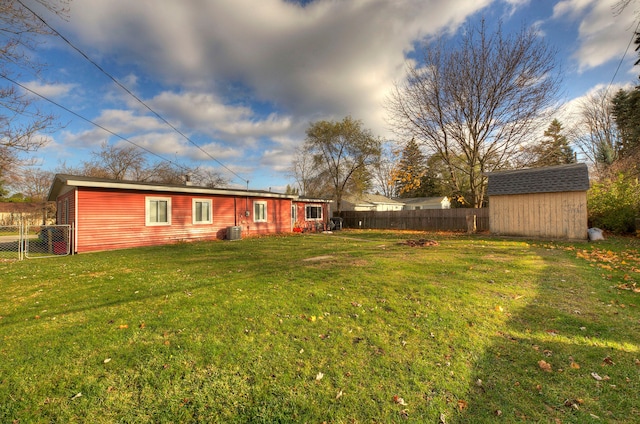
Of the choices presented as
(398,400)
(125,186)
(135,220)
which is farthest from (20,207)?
(398,400)

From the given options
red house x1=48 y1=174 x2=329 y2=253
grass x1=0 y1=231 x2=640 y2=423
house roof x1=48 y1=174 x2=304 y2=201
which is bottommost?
grass x1=0 y1=231 x2=640 y2=423

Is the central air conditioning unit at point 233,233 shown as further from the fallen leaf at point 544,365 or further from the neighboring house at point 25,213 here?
the neighboring house at point 25,213

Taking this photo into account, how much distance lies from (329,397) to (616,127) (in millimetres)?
37562

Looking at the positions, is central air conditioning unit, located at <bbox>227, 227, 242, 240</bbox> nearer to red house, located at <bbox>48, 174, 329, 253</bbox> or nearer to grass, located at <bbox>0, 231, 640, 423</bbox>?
red house, located at <bbox>48, 174, 329, 253</bbox>

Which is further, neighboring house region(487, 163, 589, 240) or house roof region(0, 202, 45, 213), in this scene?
house roof region(0, 202, 45, 213)

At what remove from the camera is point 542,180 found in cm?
1296

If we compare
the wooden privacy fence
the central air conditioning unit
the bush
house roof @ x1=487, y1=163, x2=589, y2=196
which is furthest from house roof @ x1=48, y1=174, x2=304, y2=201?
the bush

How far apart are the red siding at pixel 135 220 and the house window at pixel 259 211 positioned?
751 millimetres

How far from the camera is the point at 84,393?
2.32 metres

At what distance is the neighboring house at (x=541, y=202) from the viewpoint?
1202 centimetres

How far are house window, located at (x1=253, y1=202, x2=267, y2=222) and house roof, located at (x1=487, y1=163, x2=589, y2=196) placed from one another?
12941mm

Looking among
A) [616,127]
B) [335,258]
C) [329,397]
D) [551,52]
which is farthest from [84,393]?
[616,127]

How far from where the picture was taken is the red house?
424 inches

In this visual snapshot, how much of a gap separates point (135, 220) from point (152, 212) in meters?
0.77
